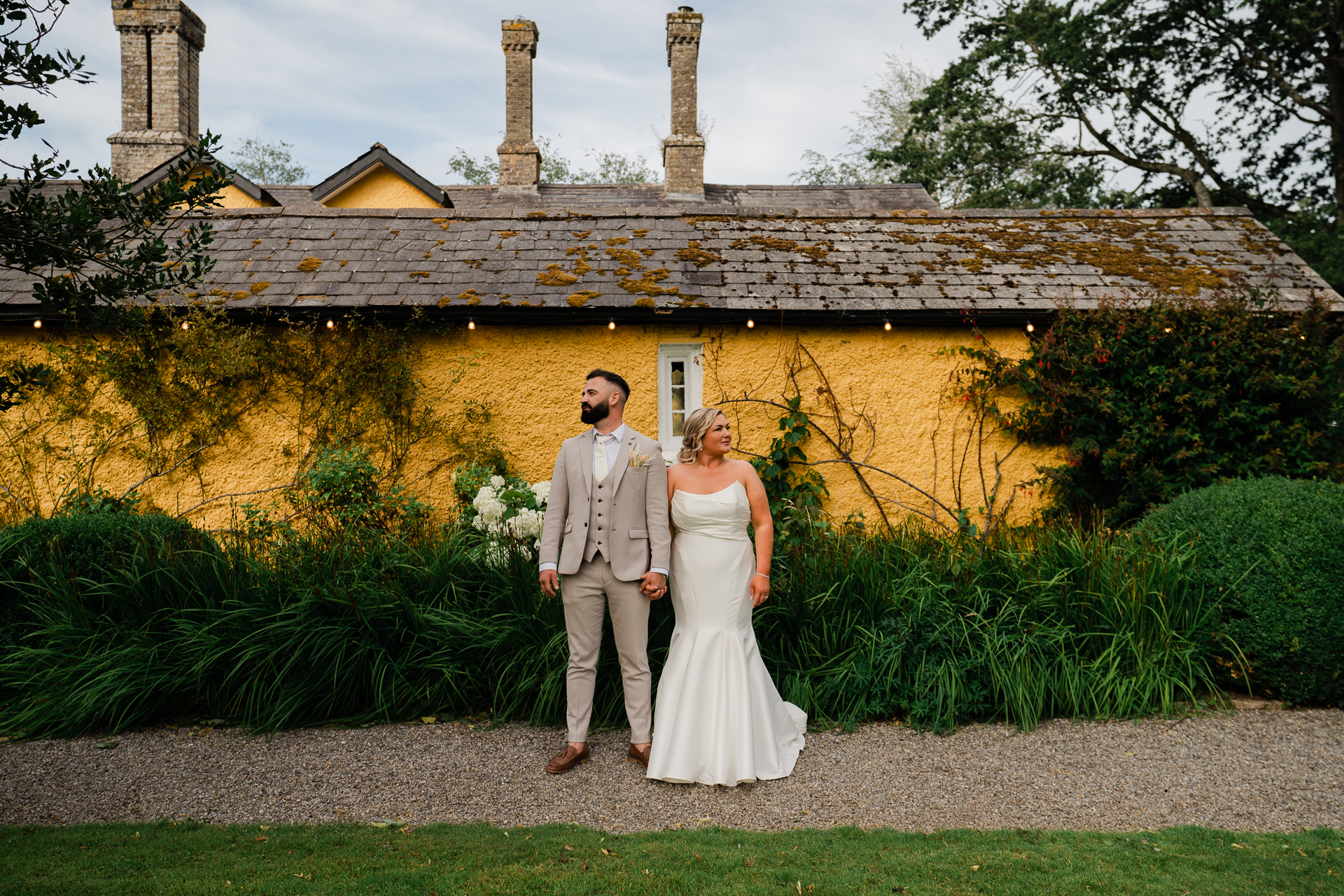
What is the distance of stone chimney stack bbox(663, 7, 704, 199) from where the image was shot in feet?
59.2

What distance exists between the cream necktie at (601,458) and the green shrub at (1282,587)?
4362mm

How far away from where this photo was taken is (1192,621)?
18.7 feet

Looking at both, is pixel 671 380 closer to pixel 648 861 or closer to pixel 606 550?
pixel 606 550

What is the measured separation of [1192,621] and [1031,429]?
3010 millimetres

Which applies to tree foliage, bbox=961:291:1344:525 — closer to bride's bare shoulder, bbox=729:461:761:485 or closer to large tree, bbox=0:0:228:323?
bride's bare shoulder, bbox=729:461:761:485

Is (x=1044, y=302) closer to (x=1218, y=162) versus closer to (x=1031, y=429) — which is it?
(x=1031, y=429)

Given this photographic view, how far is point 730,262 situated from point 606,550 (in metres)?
5.00

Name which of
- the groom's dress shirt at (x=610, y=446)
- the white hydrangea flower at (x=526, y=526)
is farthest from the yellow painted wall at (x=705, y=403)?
the groom's dress shirt at (x=610, y=446)

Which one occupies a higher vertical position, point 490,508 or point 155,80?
point 155,80

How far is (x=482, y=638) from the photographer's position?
17.6 feet

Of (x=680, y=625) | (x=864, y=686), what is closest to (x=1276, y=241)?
(x=864, y=686)

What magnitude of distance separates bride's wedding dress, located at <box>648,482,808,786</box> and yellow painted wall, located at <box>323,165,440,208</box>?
15.6 metres

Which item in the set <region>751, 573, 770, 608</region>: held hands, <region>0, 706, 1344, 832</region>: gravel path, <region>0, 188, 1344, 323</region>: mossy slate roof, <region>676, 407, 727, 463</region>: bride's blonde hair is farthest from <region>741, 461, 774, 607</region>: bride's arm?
<region>0, 188, 1344, 323</region>: mossy slate roof

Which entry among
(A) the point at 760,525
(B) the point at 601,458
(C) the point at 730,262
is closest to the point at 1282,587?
(A) the point at 760,525
